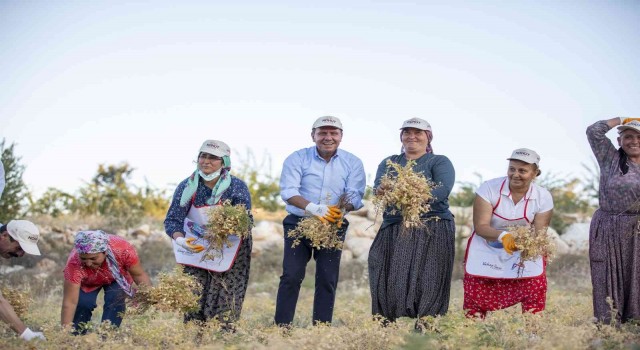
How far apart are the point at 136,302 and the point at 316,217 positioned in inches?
67.6

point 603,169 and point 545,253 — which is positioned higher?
point 603,169

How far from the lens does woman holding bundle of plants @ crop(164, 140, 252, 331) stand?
→ 6328 millimetres

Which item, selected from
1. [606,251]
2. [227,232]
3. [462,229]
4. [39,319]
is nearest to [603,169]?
[606,251]

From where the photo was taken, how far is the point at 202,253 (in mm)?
6375

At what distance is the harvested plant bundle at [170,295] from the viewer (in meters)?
5.65

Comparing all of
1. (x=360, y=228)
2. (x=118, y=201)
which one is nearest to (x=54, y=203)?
(x=118, y=201)

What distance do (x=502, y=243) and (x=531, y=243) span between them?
0.34 metres

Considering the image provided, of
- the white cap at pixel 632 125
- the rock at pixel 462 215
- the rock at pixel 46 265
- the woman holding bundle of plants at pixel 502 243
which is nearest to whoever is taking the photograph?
the white cap at pixel 632 125

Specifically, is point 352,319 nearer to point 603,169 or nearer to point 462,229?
point 603,169

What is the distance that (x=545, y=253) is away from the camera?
5.71 m

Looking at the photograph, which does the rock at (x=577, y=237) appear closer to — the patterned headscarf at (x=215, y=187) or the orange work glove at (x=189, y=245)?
the patterned headscarf at (x=215, y=187)

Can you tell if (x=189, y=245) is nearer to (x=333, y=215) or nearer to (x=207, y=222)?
(x=207, y=222)

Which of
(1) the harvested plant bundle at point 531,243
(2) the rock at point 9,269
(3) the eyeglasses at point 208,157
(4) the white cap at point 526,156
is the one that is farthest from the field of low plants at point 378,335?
(2) the rock at point 9,269

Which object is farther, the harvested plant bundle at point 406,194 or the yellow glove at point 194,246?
the yellow glove at point 194,246
